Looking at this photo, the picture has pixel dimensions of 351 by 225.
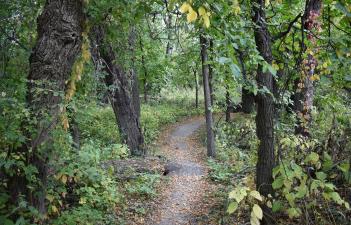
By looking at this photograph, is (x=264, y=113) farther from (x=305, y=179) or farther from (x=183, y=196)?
(x=183, y=196)

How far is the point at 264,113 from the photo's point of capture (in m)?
5.06

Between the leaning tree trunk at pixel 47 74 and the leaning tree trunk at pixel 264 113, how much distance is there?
232 centimetres

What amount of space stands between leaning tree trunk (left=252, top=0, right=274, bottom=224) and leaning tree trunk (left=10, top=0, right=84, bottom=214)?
→ 2.32 m

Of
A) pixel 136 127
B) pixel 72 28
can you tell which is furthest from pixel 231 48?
pixel 136 127

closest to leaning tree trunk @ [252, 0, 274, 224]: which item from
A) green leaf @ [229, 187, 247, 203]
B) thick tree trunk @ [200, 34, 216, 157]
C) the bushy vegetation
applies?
the bushy vegetation

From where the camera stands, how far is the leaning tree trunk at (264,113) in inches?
187

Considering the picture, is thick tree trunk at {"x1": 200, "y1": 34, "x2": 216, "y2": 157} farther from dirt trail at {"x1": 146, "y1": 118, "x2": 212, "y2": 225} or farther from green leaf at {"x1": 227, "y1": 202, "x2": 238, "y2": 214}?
green leaf at {"x1": 227, "y1": 202, "x2": 238, "y2": 214}

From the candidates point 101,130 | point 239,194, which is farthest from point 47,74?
point 101,130

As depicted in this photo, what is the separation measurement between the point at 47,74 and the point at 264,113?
2.89m

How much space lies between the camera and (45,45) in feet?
14.5

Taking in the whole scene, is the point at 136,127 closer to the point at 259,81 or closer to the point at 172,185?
the point at 172,185

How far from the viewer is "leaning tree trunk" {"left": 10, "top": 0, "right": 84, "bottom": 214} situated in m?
4.29

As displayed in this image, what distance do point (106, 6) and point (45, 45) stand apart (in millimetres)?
1235

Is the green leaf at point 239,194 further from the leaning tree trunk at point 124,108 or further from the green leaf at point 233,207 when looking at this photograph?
the leaning tree trunk at point 124,108
